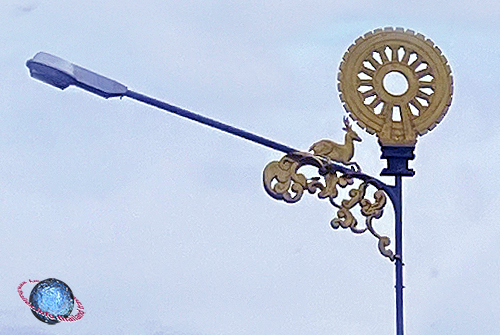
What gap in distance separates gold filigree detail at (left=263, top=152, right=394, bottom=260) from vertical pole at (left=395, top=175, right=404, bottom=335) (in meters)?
0.07

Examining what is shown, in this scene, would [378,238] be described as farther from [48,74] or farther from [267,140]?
[48,74]

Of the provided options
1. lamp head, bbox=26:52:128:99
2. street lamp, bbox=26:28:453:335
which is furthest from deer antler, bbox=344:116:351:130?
lamp head, bbox=26:52:128:99

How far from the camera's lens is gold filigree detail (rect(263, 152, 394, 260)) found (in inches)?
327

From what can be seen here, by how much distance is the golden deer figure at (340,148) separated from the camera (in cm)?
852

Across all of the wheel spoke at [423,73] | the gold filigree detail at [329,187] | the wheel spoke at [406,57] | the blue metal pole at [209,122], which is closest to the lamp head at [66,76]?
the blue metal pole at [209,122]

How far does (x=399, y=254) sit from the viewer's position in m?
8.34

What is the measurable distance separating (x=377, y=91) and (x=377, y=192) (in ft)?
2.49

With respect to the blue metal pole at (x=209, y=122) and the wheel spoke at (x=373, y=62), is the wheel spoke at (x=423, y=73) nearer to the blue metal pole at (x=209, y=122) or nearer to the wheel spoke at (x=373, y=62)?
the wheel spoke at (x=373, y=62)

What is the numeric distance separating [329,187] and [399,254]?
0.69 meters

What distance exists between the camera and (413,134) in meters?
8.59

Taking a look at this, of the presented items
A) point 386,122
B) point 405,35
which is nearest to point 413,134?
point 386,122

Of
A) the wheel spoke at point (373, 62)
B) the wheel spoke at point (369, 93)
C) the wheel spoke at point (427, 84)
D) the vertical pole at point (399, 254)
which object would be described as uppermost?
the wheel spoke at point (373, 62)

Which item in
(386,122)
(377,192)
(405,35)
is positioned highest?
(405,35)

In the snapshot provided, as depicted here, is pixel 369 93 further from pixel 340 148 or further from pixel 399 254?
pixel 399 254
